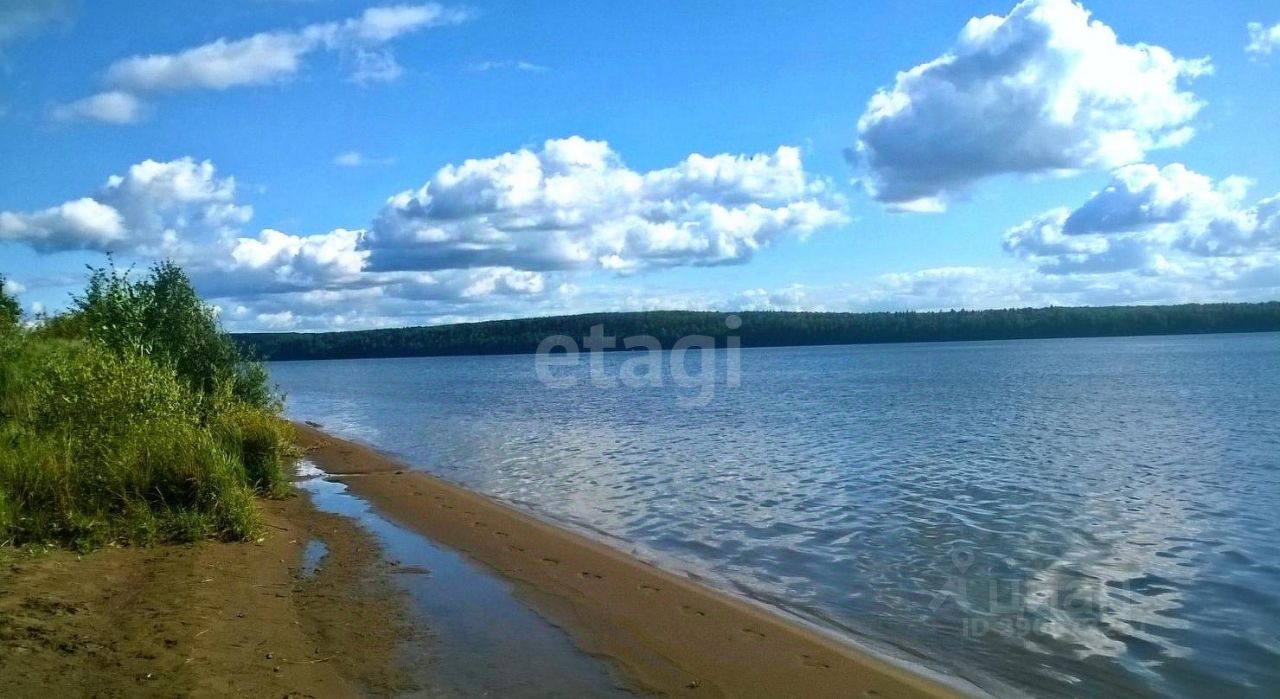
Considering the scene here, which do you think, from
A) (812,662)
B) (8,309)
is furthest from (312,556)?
(8,309)

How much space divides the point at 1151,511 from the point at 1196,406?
1907cm

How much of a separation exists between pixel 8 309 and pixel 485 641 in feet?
86.2

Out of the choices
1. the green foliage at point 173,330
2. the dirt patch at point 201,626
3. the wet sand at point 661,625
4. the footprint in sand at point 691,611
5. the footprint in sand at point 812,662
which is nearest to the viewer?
the dirt patch at point 201,626

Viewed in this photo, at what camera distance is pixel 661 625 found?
880 centimetres

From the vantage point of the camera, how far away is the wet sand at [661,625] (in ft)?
23.9

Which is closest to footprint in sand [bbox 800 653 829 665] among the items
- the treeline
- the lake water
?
the lake water

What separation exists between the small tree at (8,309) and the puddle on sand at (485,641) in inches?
673

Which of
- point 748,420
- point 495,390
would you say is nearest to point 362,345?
point 495,390

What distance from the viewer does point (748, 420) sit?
1215 inches

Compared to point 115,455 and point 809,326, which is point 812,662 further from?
point 809,326

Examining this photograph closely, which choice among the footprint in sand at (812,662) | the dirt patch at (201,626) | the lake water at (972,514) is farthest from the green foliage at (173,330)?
the footprint in sand at (812,662)

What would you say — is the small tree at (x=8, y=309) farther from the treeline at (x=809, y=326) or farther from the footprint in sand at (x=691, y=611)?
the treeline at (x=809, y=326)

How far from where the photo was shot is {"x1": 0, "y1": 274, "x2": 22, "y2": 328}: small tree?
2271 cm

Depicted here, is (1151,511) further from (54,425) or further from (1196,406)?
(1196,406)
